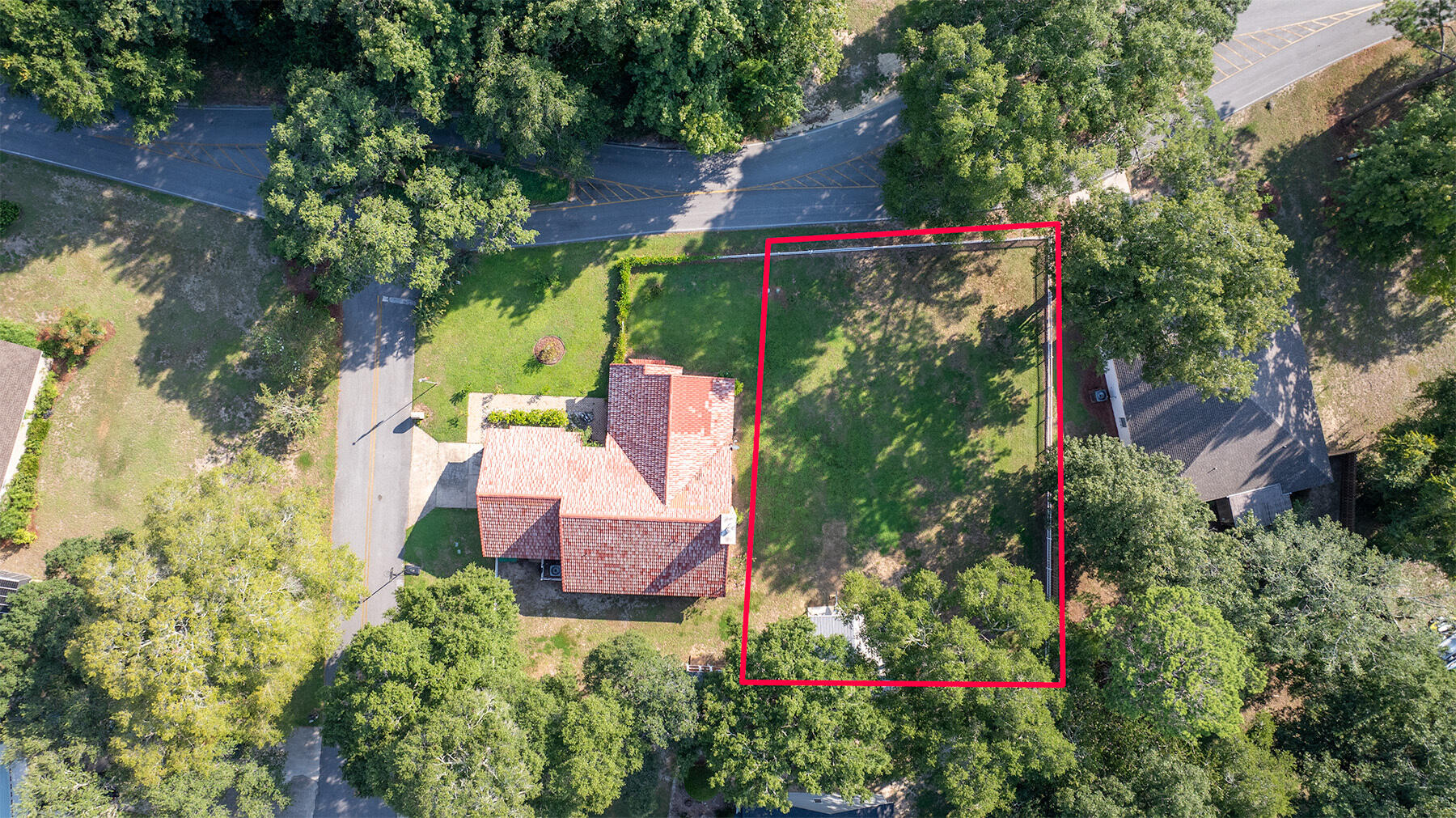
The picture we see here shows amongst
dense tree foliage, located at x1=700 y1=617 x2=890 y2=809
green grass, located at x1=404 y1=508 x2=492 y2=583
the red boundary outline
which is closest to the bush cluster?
the red boundary outline

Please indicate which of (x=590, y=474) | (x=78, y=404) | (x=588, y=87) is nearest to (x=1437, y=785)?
(x=590, y=474)

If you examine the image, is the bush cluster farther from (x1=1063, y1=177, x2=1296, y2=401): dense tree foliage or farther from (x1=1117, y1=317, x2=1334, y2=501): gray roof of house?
(x1=1117, y1=317, x2=1334, y2=501): gray roof of house

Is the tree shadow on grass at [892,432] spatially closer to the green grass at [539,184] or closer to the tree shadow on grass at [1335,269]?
the green grass at [539,184]

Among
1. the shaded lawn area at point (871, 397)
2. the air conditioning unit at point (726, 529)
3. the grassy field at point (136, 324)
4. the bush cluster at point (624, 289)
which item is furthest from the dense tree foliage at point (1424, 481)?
the grassy field at point (136, 324)

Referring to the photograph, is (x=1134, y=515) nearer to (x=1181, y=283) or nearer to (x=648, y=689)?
(x=1181, y=283)

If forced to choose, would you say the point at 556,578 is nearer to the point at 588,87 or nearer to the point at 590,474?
the point at 590,474

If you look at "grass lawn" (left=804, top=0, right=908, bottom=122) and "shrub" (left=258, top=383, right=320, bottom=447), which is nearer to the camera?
"shrub" (left=258, top=383, right=320, bottom=447)

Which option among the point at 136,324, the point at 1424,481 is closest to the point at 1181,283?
the point at 1424,481
